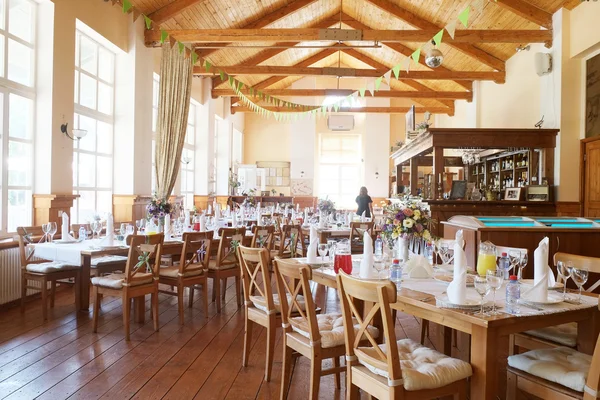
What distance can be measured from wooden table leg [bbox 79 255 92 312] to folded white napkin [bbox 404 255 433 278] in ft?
10.7

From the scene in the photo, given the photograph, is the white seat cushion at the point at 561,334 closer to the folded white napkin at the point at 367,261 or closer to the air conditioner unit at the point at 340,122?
the folded white napkin at the point at 367,261

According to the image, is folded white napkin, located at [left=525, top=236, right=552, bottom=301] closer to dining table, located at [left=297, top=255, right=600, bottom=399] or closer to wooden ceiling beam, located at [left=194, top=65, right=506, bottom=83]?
dining table, located at [left=297, top=255, right=600, bottom=399]

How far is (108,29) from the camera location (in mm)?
7555

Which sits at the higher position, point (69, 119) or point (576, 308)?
point (69, 119)

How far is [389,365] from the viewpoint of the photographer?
2023 mm

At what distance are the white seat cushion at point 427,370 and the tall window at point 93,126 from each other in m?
6.12

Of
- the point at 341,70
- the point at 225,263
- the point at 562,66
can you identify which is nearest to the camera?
the point at 225,263

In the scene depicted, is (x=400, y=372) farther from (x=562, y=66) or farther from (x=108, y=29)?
(x=562, y=66)

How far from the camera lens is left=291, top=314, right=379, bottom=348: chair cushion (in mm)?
2572

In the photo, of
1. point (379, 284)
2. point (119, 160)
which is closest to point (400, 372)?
point (379, 284)

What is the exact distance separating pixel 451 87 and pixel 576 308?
1318 cm

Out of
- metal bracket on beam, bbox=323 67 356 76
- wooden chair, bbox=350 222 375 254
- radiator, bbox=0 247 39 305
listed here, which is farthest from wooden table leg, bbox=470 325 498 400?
metal bracket on beam, bbox=323 67 356 76

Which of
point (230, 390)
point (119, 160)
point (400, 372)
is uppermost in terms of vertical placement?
point (119, 160)

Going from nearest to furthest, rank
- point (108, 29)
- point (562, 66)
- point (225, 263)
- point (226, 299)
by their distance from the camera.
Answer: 1. point (225, 263)
2. point (226, 299)
3. point (108, 29)
4. point (562, 66)
